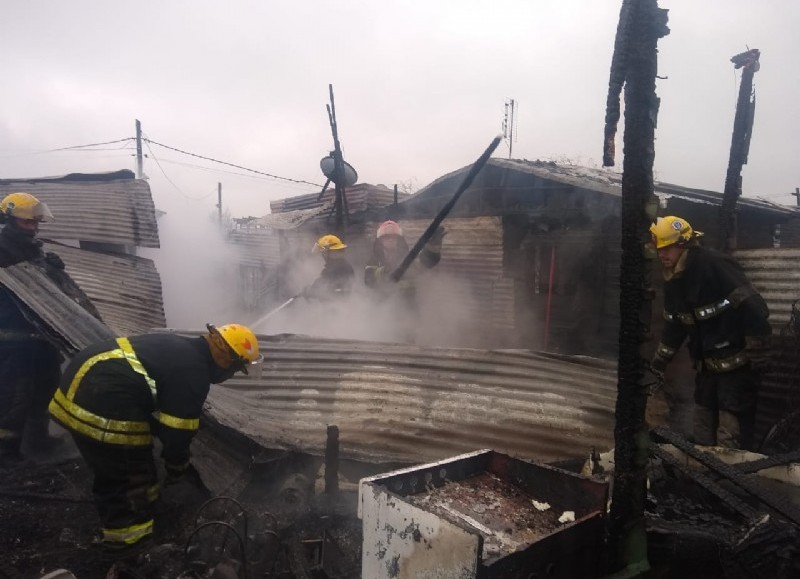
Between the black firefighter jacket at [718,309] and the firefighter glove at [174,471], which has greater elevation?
the black firefighter jacket at [718,309]

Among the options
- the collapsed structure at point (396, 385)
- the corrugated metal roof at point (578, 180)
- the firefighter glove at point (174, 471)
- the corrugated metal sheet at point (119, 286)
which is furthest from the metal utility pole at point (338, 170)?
the firefighter glove at point (174, 471)

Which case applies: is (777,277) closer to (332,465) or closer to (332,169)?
(332,465)

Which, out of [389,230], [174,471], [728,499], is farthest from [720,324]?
[389,230]

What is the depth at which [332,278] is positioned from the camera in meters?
9.20

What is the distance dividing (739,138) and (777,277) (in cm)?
262

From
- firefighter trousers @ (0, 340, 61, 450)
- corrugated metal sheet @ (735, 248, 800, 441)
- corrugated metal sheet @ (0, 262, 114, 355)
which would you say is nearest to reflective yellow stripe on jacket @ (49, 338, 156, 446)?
corrugated metal sheet @ (0, 262, 114, 355)

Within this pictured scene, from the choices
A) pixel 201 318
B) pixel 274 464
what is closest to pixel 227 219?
pixel 201 318

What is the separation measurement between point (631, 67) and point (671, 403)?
4.66 m

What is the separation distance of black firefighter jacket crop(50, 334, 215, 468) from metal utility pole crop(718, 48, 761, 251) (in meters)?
7.14

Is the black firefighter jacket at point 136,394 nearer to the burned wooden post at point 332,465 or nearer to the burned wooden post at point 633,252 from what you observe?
the burned wooden post at point 332,465

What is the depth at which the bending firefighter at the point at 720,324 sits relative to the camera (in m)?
4.29

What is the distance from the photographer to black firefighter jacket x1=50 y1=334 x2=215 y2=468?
10.9 feet

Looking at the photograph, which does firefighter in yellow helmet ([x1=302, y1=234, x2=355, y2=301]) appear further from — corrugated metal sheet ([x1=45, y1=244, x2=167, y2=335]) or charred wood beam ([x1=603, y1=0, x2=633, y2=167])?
charred wood beam ([x1=603, y1=0, x2=633, y2=167])

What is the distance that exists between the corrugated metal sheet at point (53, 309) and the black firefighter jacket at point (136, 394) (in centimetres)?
118
